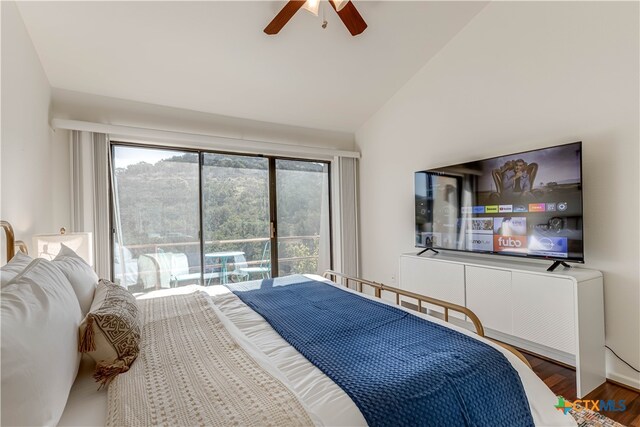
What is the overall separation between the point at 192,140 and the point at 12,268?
2.34 meters

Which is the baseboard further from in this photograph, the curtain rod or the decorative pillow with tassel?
the curtain rod

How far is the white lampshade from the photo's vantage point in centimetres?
209

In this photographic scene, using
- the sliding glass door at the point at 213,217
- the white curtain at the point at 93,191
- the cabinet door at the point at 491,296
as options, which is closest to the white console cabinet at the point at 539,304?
the cabinet door at the point at 491,296

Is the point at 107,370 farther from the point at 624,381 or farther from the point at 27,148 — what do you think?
the point at 624,381

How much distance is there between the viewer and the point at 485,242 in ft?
9.24

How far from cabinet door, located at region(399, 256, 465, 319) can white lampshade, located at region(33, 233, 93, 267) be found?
295 centimetres

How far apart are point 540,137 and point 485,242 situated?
39.4 inches

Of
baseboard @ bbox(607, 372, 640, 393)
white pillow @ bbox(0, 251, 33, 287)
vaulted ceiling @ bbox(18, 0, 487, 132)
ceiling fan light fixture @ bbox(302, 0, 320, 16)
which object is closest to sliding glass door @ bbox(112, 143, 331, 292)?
vaulted ceiling @ bbox(18, 0, 487, 132)

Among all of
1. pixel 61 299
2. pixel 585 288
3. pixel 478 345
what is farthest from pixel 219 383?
pixel 585 288

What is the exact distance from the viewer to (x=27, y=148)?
215cm

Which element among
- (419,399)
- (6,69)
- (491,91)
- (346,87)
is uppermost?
(346,87)

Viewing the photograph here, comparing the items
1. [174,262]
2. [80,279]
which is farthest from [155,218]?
[80,279]

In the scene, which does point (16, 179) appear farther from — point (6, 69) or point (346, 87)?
point (346, 87)

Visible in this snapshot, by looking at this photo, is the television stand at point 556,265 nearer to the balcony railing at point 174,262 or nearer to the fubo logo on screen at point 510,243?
the fubo logo on screen at point 510,243
